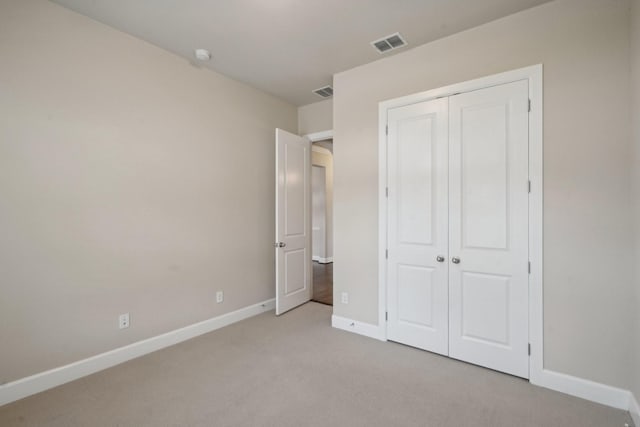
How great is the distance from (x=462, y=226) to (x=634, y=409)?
1.52 m

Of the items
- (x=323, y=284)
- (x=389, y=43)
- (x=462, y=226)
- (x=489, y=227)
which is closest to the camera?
(x=489, y=227)

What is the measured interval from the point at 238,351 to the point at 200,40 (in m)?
2.93

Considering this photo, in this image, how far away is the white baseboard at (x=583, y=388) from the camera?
1.94 m

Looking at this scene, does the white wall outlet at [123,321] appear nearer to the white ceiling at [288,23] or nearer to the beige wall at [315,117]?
the white ceiling at [288,23]

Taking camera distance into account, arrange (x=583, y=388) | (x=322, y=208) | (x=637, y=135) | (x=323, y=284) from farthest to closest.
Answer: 1. (x=322, y=208)
2. (x=323, y=284)
3. (x=583, y=388)
4. (x=637, y=135)

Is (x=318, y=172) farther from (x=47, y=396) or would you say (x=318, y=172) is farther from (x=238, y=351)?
(x=47, y=396)

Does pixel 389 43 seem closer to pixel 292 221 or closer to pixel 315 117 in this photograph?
pixel 315 117

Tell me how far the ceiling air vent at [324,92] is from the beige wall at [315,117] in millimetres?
143

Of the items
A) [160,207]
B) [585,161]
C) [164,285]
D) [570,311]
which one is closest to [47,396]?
[164,285]

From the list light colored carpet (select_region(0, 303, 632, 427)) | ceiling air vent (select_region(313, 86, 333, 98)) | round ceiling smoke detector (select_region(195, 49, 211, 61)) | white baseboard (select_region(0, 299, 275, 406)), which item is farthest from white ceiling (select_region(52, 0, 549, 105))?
light colored carpet (select_region(0, 303, 632, 427))

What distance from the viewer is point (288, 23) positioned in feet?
8.02

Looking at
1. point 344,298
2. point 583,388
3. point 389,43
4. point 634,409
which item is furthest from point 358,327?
point 389,43

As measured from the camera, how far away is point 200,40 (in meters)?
2.68

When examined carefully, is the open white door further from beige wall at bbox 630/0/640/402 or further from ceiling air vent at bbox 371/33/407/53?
beige wall at bbox 630/0/640/402
